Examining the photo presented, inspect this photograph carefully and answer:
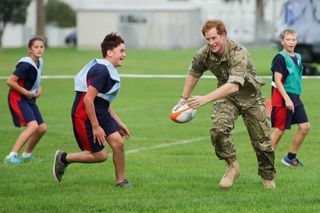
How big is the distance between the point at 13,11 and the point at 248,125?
2619 inches

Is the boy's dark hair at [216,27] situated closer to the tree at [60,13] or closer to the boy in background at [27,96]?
the boy in background at [27,96]

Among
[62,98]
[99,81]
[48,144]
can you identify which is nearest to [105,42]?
[99,81]

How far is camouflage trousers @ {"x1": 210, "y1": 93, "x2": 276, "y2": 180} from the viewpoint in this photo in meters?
9.59

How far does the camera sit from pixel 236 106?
9.77m

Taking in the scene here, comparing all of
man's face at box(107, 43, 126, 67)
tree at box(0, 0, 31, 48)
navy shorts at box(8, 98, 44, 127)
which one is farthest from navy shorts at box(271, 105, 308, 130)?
tree at box(0, 0, 31, 48)

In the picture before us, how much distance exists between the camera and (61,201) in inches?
361

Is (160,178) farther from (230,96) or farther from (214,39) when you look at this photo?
(214,39)

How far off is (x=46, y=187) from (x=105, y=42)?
1.73 meters

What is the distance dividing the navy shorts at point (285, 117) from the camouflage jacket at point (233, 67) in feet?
7.91

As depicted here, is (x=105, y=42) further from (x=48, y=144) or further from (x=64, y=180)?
(x=48, y=144)

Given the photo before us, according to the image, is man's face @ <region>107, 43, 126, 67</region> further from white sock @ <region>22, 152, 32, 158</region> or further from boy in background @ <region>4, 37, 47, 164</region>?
white sock @ <region>22, 152, 32, 158</region>

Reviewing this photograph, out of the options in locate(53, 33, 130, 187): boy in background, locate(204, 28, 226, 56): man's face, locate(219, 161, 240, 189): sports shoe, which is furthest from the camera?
locate(219, 161, 240, 189): sports shoe

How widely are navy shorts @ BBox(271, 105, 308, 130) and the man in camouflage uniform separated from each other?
221 cm

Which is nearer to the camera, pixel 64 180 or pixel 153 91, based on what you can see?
pixel 64 180
